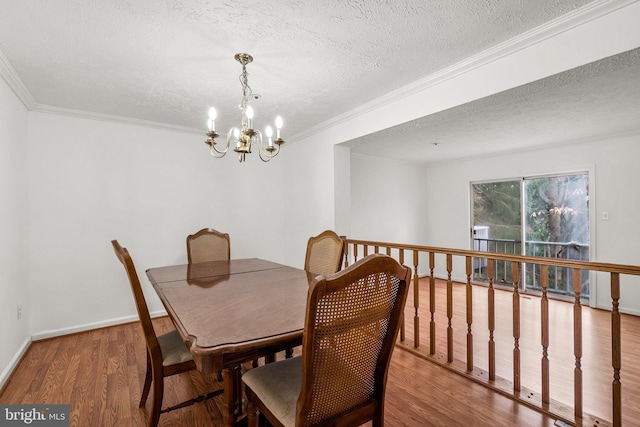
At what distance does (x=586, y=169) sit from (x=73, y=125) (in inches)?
246

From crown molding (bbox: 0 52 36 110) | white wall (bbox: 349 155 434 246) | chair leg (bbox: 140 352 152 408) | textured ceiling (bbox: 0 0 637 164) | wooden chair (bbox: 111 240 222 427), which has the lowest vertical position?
chair leg (bbox: 140 352 152 408)

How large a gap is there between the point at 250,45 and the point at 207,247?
206cm

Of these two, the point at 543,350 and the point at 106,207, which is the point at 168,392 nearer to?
the point at 106,207

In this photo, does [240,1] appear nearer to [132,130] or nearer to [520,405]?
[132,130]

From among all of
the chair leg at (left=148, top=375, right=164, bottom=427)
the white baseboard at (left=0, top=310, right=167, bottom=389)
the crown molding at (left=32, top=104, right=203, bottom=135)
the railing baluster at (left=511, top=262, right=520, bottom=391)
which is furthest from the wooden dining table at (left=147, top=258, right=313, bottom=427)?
the crown molding at (left=32, top=104, right=203, bottom=135)

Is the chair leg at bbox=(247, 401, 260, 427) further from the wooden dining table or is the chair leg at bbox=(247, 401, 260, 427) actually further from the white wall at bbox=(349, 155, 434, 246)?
the white wall at bbox=(349, 155, 434, 246)

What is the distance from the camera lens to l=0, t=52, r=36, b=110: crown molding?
209 cm

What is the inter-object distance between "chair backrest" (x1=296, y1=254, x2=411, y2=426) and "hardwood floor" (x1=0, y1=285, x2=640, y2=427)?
2.58ft

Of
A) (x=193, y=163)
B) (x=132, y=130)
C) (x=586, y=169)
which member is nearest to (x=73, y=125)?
(x=132, y=130)

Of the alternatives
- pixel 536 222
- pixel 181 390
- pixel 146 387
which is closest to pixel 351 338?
pixel 146 387

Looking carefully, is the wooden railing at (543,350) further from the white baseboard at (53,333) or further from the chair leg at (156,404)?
the white baseboard at (53,333)

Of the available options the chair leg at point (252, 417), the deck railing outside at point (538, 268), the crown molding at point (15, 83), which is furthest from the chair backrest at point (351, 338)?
the deck railing outside at point (538, 268)

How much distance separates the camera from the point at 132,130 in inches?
133

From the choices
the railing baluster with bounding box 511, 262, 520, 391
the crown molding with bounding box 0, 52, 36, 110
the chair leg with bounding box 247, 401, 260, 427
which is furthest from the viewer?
the crown molding with bounding box 0, 52, 36, 110
